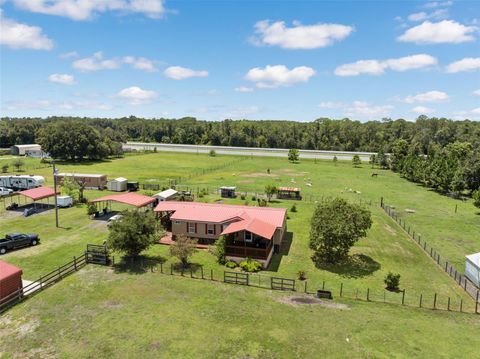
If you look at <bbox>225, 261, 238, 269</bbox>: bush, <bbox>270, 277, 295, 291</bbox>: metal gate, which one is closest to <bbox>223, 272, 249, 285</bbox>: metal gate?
<bbox>225, 261, 238, 269</bbox>: bush

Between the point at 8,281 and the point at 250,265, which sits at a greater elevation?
the point at 8,281

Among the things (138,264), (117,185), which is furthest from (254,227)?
(117,185)

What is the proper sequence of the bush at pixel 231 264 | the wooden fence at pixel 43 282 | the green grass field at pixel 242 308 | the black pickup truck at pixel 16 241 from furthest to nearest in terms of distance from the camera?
the black pickup truck at pixel 16 241 → the bush at pixel 231 264 → the wooden fence at pixel 43 282 → the green grass field at pixel 242 308

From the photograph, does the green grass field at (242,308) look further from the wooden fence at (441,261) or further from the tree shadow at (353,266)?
the wooden fence at (441,261)

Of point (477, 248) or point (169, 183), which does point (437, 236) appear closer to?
point (477, 248)

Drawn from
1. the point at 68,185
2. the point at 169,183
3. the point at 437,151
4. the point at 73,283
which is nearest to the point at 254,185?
the point at 169,183

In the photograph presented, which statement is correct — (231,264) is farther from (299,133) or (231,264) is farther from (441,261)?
(299,133)

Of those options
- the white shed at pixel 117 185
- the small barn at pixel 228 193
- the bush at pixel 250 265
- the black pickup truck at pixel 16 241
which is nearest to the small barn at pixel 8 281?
the black pickup truck at pixel 16 241
